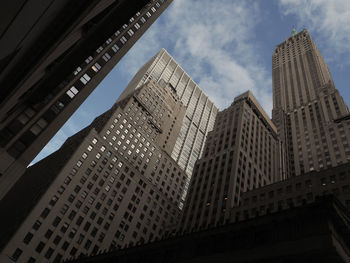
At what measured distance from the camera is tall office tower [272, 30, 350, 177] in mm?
105125

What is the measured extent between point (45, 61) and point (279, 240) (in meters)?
23.0

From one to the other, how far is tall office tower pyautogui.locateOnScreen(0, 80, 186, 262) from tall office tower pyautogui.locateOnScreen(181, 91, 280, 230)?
49.6 feet

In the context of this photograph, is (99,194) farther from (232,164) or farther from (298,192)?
(298,192)

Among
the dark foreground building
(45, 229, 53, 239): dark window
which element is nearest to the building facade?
the dark foreground building

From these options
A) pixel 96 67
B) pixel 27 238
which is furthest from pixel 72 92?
pixel 27 238

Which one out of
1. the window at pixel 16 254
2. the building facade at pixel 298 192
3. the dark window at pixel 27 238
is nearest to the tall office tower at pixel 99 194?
the window at pixel 16 254

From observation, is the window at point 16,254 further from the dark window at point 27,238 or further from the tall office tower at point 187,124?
the tall office tower at point 187,124

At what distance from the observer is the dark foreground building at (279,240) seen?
A: 2386 centimetres

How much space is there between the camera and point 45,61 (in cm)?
2036

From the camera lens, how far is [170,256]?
33531 mm

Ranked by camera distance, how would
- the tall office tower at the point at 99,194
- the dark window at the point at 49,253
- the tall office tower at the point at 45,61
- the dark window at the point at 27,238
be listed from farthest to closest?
the tall office tower at the point at 99,194, the dark window at the point at 49,253, the dark window at the point at 27,238, the tall office tower at the point at 45,61

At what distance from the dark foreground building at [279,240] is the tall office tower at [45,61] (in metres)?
19.3

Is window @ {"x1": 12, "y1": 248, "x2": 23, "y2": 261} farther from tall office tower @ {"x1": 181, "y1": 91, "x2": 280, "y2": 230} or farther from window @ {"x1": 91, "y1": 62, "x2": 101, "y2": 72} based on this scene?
window @ {"x1": 91, "y1": 62, "x2": 101, "y2": 72}

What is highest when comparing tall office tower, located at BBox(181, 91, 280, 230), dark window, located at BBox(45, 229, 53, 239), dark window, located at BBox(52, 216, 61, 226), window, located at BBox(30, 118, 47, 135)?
tall office tower, located at BBox(181, 91, 280, 230)
